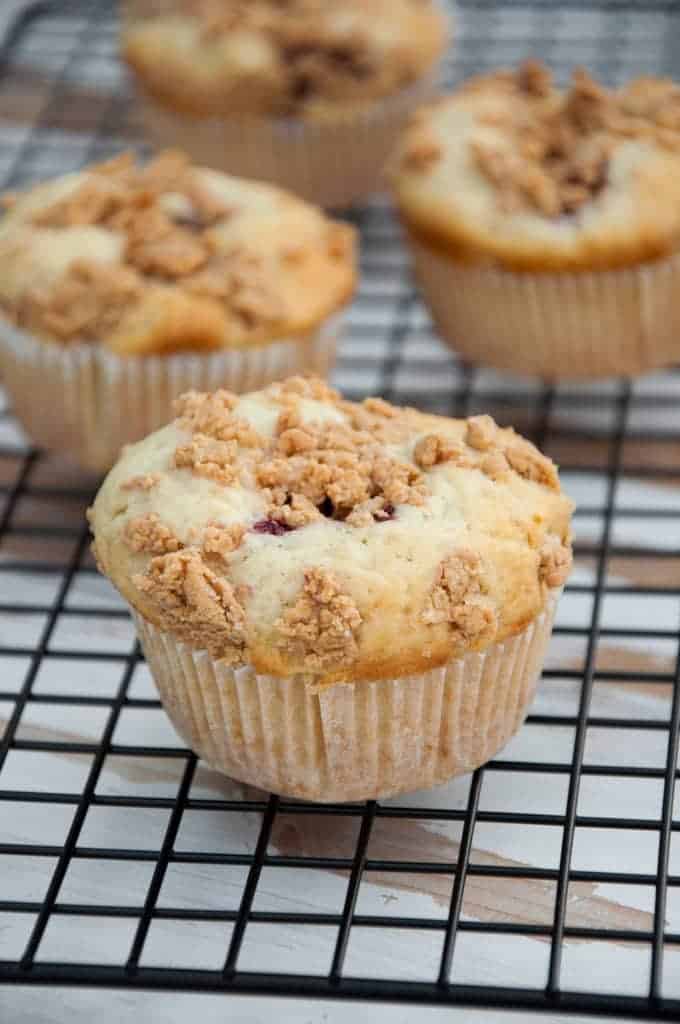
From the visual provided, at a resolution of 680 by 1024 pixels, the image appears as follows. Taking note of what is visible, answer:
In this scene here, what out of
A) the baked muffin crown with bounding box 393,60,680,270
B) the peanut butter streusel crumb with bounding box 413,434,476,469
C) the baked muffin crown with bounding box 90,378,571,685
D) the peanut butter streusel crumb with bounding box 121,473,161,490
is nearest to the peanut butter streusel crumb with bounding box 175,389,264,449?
the baked muffin crown with bounding box 90,378,571,685

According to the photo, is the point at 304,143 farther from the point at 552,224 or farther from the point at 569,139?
the point at 552,224

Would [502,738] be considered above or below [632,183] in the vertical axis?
below

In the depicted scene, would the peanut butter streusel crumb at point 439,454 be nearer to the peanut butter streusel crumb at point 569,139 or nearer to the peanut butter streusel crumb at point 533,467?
the peanut butter streusel crumb at point 533,467

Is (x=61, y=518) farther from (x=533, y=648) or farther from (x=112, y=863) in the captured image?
(x=533, y=648)

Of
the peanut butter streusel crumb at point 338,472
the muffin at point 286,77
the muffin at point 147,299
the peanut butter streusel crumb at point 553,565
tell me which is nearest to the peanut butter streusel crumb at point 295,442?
the peanut butter streusel crumb at point 338,472

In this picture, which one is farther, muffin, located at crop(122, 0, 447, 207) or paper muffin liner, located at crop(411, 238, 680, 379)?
muffin, located at crop(122, 0, 447, 207)

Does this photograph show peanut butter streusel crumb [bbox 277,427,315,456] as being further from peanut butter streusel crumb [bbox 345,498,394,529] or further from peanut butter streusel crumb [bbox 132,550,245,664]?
peanut butter streusel crumb [bbox 132,550,245,664]

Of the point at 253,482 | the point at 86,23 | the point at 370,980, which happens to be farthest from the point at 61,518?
the point at 86,23

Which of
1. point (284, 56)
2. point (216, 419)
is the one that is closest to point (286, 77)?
point (284, 56)
